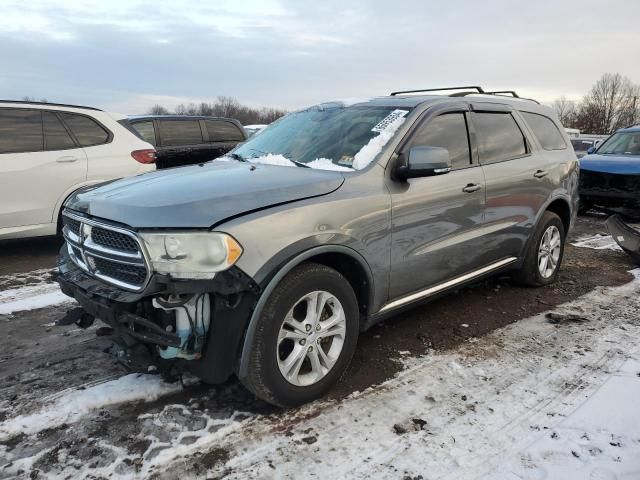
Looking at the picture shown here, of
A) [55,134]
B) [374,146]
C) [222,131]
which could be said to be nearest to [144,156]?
[55,134]

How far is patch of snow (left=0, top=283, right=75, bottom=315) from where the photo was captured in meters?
4.52

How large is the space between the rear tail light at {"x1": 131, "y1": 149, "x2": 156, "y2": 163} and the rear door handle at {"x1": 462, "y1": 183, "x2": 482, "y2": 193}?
456cm

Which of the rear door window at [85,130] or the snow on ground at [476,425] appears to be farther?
the rear door window at [85,130]

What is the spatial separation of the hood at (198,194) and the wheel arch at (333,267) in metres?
0.33

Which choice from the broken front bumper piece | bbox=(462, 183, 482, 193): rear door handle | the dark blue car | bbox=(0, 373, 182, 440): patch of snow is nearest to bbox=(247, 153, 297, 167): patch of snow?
bbox=(462, 183, 482, 193): rear door handle

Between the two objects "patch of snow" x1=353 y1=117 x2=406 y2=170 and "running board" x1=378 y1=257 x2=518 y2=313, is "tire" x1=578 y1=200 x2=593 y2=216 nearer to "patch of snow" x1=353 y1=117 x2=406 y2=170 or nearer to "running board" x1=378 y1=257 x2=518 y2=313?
"running board" x1=378 y1=257 x2=518 y2=313

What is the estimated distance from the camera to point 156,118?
898 centimetres

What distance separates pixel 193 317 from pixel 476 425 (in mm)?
1614

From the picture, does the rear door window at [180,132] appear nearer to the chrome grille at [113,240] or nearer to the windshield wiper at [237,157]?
the windshield wiper at [237,157]

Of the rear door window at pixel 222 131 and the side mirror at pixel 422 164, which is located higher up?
the rear door window at pixel 222 131

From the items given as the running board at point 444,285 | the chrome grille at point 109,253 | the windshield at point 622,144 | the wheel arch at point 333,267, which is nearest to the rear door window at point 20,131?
the chrome grille at point 109,253

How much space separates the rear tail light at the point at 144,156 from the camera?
6.80 metres

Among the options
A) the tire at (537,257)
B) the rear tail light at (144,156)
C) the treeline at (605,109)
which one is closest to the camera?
the tire at (537,257)

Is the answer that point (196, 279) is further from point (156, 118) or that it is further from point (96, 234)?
point (156, 118)
